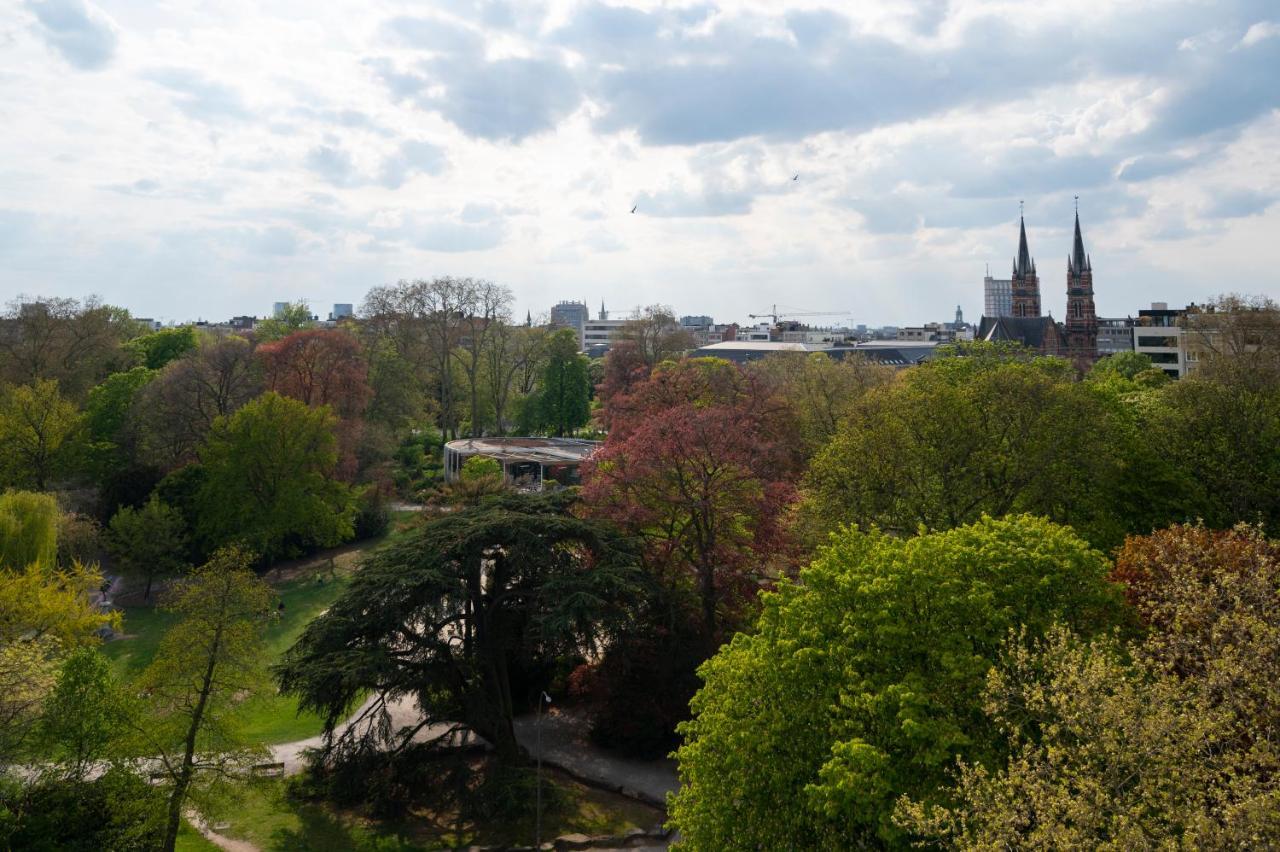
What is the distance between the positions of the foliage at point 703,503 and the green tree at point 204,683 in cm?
1085

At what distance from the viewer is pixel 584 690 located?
89.6ft

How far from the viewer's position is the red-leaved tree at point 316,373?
53812 mm

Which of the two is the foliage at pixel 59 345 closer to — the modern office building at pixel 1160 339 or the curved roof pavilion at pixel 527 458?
the curved roof pavilion at pixel 527 458

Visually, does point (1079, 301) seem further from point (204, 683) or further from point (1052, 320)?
point (204, 683)

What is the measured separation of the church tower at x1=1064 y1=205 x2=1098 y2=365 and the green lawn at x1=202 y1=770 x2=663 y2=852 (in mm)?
94045

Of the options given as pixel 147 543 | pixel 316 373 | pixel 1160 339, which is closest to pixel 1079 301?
pixel 1160 339

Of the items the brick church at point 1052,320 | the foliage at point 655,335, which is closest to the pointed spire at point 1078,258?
the brick church at point 1052,320

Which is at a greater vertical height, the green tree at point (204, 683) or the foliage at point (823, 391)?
the foliage at point (823, 391)

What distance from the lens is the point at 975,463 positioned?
27969 millimetres

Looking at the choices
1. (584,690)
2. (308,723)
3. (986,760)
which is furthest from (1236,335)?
(308,723)

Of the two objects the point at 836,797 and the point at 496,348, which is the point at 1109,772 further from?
the point at 496,348

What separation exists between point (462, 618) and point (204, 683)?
6.80 meters

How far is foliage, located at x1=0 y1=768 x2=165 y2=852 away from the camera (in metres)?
18.9

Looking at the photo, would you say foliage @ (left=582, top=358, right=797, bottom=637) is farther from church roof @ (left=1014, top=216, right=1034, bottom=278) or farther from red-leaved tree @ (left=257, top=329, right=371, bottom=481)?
church roof @ (left=1014, top=216, right=1034, bottom=278)
